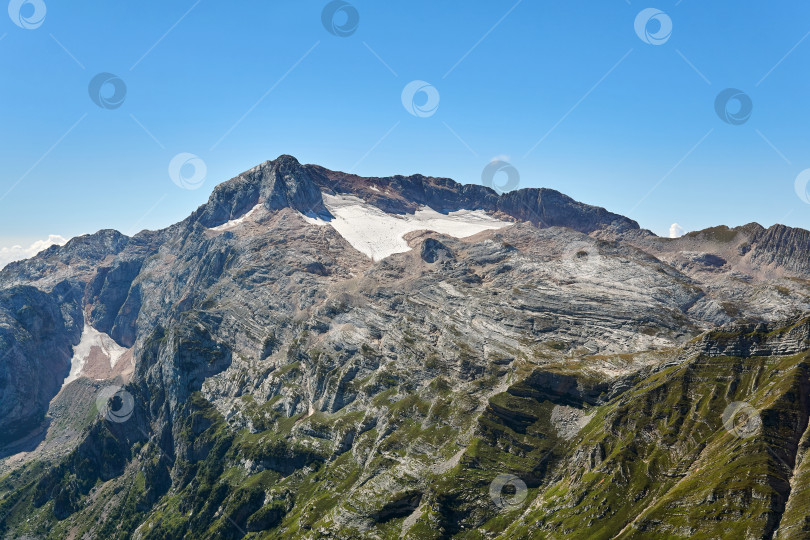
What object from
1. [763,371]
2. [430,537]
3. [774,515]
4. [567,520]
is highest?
[763,371]

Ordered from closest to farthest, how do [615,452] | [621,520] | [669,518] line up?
[669,518] → [621,520] → [615,452]

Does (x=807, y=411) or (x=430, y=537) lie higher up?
(x=807, y=411)

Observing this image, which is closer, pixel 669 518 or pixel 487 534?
pixel 669 518

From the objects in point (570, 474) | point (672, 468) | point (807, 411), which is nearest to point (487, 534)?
point (570, 474)

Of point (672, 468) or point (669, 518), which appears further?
point (672, 468)

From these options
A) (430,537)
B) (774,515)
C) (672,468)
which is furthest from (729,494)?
(430,537)

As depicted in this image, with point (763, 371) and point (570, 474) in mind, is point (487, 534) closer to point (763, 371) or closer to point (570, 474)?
point (570, 474)

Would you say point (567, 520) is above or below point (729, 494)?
below

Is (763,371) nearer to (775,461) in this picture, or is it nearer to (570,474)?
(775,461)

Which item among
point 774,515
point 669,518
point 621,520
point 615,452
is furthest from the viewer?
point 615,452
